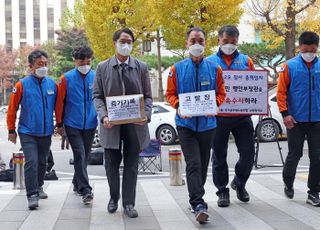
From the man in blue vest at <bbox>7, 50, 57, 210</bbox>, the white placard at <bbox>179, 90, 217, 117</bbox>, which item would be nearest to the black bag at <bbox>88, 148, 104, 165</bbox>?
the man in blue vest at <bbox>7, 50, 57, 210</bbox>

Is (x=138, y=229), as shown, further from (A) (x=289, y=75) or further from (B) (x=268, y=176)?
(B) (x=268, y=176)

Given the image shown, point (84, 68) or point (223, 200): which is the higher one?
point (84, 68)

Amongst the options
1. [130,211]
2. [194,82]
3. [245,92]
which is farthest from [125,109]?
[245,92]

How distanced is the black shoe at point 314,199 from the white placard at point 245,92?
1.21 metres

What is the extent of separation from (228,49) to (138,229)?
2.31 metres

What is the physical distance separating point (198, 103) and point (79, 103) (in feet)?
5.78

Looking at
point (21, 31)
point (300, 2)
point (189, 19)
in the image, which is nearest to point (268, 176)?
point (189, 19)

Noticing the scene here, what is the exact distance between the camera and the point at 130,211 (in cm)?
597

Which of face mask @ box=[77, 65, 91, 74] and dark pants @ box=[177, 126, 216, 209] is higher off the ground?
face mask @ box=[77, 65, 91, 74]

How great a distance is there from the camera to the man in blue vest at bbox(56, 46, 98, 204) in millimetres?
6738

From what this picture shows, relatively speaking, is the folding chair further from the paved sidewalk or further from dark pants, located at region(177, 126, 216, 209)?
dark pants, located at region(177, 126, 216, 209)

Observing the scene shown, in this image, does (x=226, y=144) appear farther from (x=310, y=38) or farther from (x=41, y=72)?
(x=41, y=72)

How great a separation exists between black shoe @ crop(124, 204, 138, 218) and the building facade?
292 ft

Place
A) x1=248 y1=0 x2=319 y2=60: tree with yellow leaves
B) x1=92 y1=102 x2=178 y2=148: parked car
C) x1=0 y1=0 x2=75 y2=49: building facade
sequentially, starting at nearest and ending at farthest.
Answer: x1=92 y1=102 x2=178 y2=148: parked car → x1=248 y1=0 x2=319 y2=60: tree with yellow leaves → x1=0 y1=0 x2=75 y2=49: building facade
